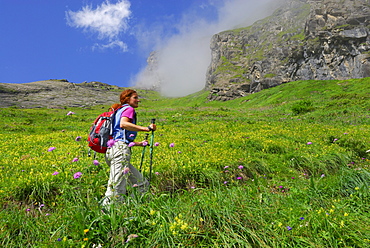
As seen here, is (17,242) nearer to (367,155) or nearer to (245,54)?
(367,155)

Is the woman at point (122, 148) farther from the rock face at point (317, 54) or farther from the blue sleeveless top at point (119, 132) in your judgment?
the rock face at point (317, 54)

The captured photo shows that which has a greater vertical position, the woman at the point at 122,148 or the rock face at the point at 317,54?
the rock face at the point at 317,54

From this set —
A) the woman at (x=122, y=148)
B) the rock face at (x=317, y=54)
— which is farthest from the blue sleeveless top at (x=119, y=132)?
the rock face at (x=317, y=54)

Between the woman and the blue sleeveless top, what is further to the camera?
the blue sleeveless top

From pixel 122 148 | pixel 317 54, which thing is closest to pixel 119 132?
pixel 122 148

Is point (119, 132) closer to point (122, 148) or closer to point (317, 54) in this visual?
point (122, 148)

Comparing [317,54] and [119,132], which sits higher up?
[317,54]

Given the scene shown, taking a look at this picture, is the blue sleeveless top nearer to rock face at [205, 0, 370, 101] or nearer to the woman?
the woman

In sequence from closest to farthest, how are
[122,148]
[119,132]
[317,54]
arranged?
[122,148] → [119,132] → [317,54]

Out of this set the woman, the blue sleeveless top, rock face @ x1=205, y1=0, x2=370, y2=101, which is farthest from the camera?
rock face @ x1=205, y1=0, x2=370, y2=101

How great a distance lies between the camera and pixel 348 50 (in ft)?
297

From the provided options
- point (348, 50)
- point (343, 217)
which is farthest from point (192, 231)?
point (348, 50)

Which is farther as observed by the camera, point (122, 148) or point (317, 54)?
point (317, 54)

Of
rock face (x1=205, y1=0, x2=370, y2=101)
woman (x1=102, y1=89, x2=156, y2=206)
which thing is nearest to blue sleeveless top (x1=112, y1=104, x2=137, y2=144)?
woman (x1=102, y1=89, x2=156, y2=206)
